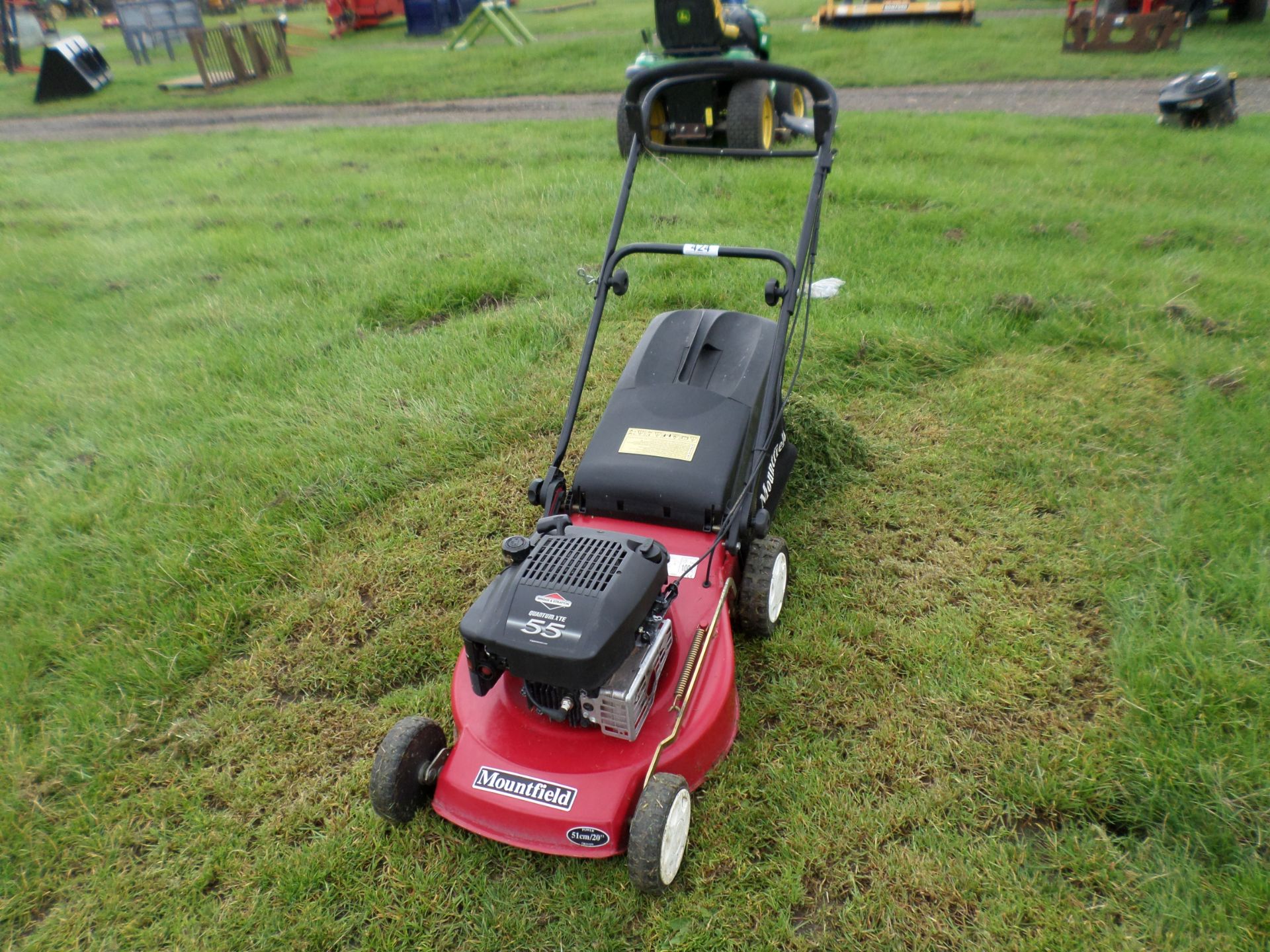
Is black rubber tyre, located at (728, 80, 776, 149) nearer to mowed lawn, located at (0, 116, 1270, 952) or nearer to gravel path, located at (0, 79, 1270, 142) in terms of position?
mowed lawn, located at (0, 116, 1270, 952)

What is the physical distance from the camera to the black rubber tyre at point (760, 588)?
2.59m

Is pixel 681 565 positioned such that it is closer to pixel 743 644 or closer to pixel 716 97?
pixel 743 644

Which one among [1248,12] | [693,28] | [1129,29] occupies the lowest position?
[1248,12]

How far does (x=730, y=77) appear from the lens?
272 cm

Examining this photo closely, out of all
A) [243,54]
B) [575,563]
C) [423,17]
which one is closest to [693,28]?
[575,563]

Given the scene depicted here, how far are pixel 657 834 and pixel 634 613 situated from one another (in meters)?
0.48

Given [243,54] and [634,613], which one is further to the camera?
[243,54]

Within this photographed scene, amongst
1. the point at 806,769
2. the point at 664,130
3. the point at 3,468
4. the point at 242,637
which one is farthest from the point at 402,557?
the point at 664,130

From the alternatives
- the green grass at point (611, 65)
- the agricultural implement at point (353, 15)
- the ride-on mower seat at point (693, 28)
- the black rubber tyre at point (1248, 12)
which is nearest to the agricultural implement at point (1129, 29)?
the green grass at point (611, 65)

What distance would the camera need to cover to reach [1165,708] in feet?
7.61

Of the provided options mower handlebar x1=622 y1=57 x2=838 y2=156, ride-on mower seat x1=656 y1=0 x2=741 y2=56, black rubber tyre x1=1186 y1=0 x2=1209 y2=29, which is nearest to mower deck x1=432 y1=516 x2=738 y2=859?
mower handlebar x1=622 y1=57 x2=838 y2=156

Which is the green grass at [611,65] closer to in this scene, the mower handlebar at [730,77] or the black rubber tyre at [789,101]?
the black rubber tyre at [789,101]

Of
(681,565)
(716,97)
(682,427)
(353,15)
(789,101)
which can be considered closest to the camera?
(681,565)

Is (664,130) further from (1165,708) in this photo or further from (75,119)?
(75,119)
